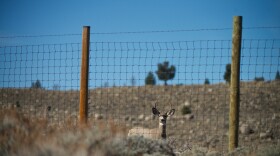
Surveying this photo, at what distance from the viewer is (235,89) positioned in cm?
1091

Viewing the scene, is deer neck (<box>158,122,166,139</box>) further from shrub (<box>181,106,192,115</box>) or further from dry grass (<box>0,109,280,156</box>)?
shrub (<box>181,106,192,115</box>)

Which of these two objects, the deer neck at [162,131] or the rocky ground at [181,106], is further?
the rocky ground at [181,106]

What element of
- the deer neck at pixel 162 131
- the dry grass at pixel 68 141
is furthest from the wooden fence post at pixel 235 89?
the deer neck at pixel 162 131

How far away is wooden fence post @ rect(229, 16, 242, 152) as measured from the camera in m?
10.9

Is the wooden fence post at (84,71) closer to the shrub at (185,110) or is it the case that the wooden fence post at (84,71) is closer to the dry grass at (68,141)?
the dry grass at (68,141)

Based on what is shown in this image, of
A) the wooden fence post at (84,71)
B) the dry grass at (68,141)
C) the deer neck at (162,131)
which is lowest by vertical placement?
the deer neck at (162,131)

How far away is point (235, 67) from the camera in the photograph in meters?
11.0

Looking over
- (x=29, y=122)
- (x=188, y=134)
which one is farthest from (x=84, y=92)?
(x=188, y=134)

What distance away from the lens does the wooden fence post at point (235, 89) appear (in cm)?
1087

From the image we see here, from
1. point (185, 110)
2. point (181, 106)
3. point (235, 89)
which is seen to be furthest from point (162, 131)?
point (181, 106)

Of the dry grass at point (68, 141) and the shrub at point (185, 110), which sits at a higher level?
the dry grass at point (68, 141)

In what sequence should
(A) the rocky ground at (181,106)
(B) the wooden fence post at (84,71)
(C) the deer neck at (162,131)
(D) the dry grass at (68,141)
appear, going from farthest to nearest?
(A) the rocky ground at (181,106)
(C) the deer neck at (162,131)
(B) the wooden fence post at (84,71)
(D) the dry grass at (68,141)

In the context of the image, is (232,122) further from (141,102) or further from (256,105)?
(141,102)

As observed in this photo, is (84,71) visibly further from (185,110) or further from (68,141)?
(185,110)
